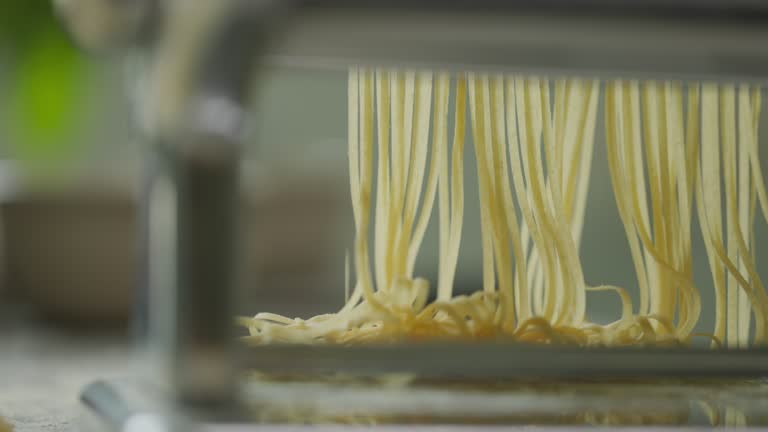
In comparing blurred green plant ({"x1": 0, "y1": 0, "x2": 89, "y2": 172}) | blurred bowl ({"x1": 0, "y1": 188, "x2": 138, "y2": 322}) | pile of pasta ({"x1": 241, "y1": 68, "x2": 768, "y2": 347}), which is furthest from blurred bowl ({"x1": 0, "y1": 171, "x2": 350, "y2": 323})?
pile of pasta ({"x1": 241, "y1": 68, "x2": 768, "y2": 347})

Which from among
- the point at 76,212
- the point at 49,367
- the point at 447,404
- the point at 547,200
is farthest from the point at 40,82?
the point at 447,404

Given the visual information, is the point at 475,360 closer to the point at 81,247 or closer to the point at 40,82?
the point at 81,247

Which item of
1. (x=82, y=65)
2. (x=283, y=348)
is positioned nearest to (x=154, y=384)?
(x=283, y=348)

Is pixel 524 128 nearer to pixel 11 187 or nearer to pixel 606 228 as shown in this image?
pixel 606 228

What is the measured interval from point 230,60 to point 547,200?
0.23 m

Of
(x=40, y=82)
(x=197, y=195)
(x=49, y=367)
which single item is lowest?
(x=49, y=367)

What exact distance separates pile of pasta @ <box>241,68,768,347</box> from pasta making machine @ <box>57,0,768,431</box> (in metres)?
0.15

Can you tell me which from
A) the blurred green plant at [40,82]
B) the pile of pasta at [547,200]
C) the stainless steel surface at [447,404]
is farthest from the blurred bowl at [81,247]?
the stainless steel surface at [447,404]

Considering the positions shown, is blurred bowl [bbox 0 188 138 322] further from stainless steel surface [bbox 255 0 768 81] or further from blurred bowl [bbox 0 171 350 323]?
stainless steel surface [bbox 255 0 768 81]

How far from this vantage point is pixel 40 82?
6.87 ft

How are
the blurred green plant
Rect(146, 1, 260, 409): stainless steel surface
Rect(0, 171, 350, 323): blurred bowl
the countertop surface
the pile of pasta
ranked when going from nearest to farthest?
1. Rect(146, 1, 260, 409): stainless steel surface
2. the pile of pasta
3. the countertop surface
4. Rect(0, 171, 350, 323): blurred bowl
5. the blurred green plant

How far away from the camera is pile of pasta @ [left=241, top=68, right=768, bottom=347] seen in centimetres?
35

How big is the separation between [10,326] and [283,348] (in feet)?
5.67

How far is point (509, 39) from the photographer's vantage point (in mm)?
181
